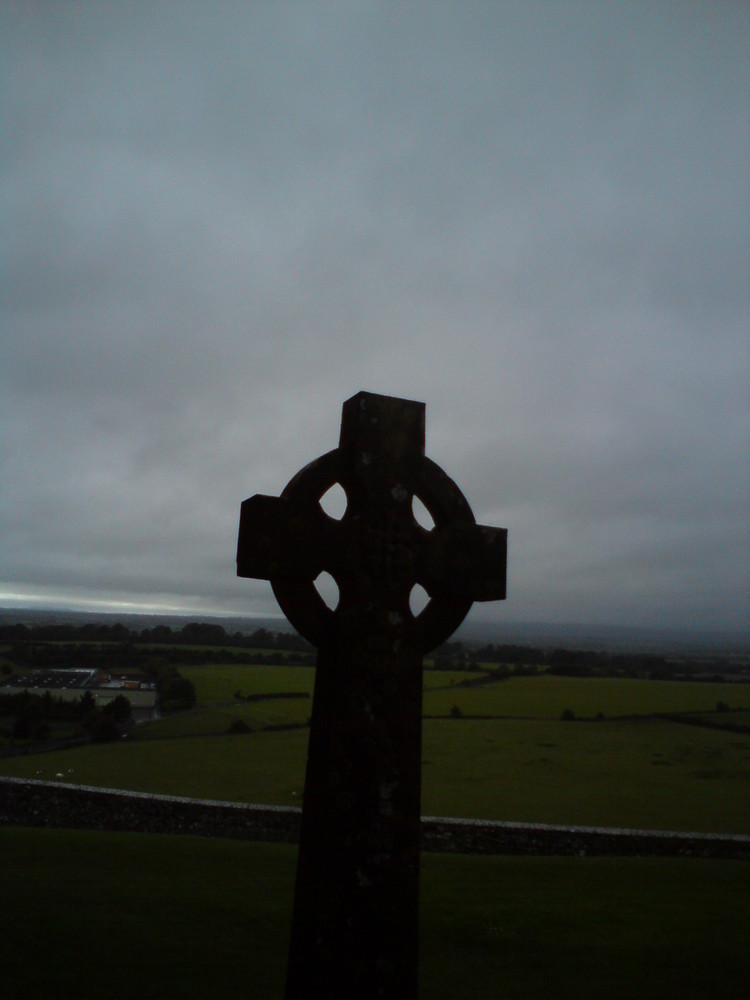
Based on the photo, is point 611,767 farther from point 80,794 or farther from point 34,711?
point 34,711

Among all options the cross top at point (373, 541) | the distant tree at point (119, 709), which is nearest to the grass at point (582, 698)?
the distant tree at point (119, 709)

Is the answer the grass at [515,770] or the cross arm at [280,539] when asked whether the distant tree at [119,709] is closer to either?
the grass at [515,770]

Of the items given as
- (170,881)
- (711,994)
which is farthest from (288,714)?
(711,994)

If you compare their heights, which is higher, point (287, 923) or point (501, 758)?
point (287, 923)

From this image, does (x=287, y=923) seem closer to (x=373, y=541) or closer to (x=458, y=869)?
(x=458, y=869)

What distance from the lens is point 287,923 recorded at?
6.96 metres

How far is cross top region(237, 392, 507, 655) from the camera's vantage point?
300 cm

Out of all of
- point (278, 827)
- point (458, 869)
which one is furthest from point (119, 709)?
point (458, 869)

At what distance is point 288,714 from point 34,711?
5998 mm

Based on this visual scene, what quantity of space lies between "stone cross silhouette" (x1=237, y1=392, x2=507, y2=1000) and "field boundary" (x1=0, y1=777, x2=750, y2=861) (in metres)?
8.41

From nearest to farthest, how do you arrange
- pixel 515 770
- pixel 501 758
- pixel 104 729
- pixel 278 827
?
pixel 278 827 < pixel 515 770 < pixel 501 758 < pixel 104 729

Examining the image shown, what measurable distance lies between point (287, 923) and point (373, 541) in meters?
5.48

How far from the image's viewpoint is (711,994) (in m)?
5.45

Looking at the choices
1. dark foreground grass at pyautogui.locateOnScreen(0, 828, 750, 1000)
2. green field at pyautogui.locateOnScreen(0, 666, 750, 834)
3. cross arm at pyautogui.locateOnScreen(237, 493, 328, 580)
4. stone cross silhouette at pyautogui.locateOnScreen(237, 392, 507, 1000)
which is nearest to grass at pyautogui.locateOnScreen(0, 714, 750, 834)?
green field at pyautogui.locateOnScreen(0, 666, 750, 834)
